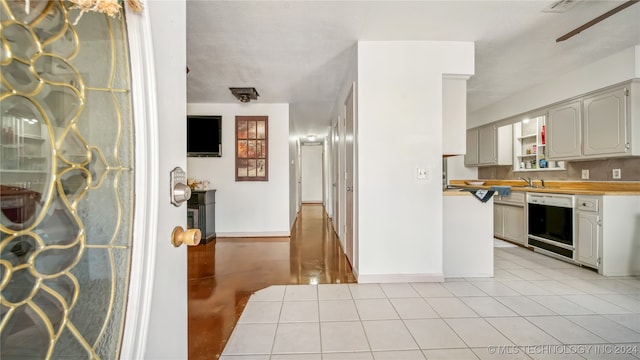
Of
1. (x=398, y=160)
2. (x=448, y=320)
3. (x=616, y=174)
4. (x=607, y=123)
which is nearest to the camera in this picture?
(x=448, y=320)

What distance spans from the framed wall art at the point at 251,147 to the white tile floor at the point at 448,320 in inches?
105

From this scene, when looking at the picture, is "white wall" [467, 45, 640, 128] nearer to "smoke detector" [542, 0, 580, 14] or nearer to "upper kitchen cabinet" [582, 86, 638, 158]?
"upper kitchen cabinet" [582, 86, 638, 158]

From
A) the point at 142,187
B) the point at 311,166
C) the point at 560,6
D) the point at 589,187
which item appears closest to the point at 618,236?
the point at 589,187

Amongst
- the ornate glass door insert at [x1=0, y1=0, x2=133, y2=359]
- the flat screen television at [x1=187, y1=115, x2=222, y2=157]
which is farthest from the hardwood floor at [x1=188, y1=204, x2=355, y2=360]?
the flat screen television at [x1=187, y1=115, x2=222, y2=157]

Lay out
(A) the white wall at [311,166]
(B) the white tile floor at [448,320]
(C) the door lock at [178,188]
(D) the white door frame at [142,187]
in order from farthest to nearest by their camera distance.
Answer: (A) the white wall at [311,166]
(B) the white tile floor at [448,320]
(C) the door lock at [178,188]
(D) the white door frame at [142,187]

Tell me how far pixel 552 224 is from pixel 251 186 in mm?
4475

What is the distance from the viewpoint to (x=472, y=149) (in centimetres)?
521

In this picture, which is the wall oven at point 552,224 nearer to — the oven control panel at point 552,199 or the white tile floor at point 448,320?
the oven control panel at point 552,199

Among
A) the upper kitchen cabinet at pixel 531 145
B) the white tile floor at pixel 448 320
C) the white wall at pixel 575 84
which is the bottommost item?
the white tile floor at pixel 448 320

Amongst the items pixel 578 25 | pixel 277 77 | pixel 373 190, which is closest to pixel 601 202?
pixel 578 25

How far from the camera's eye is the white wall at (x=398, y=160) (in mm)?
2645

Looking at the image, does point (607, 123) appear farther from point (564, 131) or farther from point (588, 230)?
point (588, 230)

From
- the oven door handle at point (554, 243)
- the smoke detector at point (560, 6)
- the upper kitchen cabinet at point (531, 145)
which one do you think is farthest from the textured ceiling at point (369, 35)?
the oven door handle at point (554, 243)

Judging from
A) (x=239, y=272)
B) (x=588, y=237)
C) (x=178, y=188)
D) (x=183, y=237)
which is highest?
(x=178, y=188)
